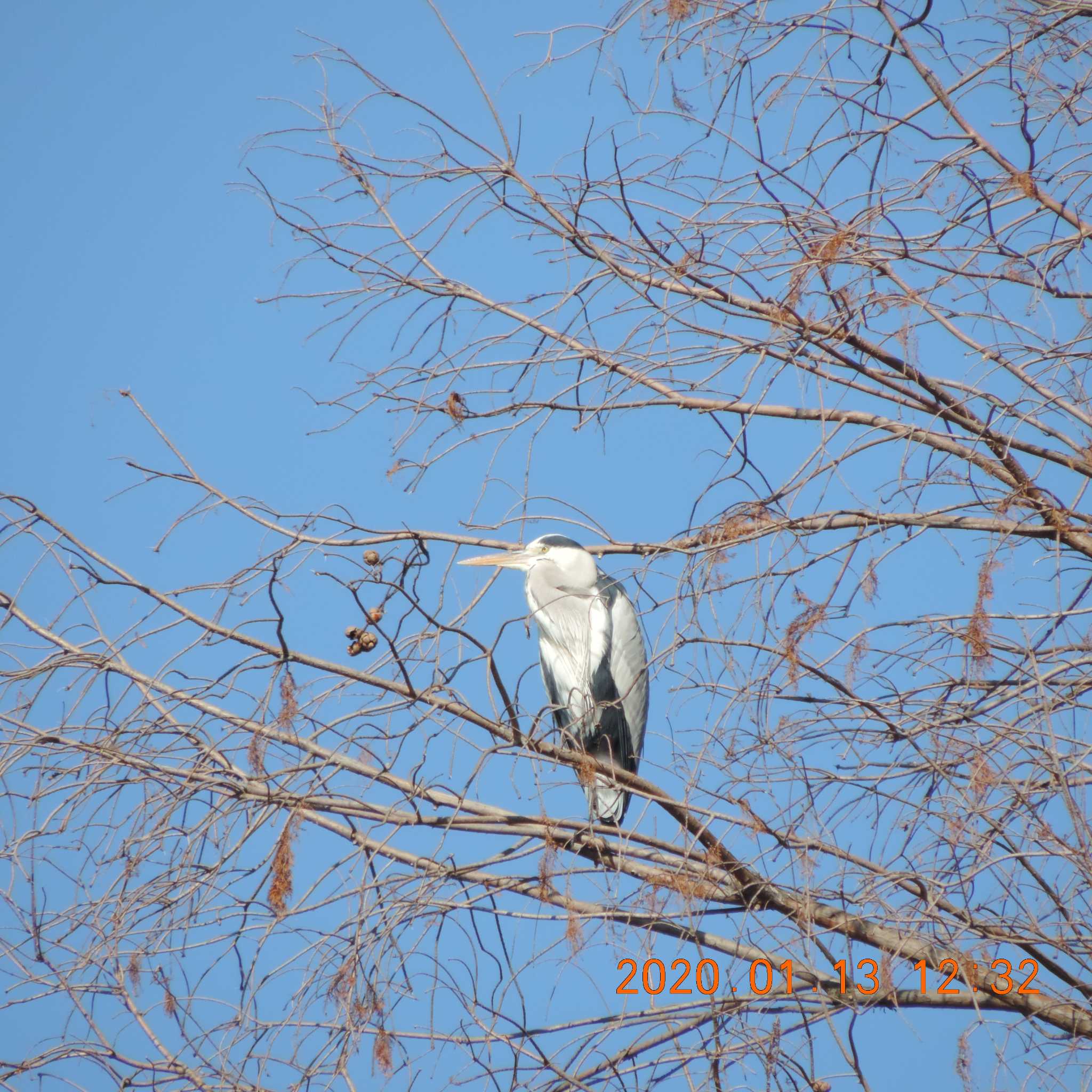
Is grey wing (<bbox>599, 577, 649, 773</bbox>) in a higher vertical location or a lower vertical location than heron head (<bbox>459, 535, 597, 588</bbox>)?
lower

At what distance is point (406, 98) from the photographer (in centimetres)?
264

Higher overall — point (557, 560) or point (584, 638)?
point (557, 560)

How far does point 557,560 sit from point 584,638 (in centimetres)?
35

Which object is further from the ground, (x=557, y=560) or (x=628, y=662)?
(x=557, y=560)

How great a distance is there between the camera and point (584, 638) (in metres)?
4.66

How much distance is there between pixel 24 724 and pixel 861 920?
71.9 inches

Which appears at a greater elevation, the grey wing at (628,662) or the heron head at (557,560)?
the heron head at (557,560)

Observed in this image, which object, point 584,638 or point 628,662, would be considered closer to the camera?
point 584,638

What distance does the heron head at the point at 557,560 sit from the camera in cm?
477

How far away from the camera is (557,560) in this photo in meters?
4.81

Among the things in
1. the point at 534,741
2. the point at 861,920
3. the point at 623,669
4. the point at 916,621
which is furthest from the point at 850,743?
the point at 623,669

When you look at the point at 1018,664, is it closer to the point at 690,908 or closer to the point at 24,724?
the point at 690,908

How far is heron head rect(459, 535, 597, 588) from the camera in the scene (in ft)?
15.6

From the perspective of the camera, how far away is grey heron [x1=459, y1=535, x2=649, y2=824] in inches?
183
